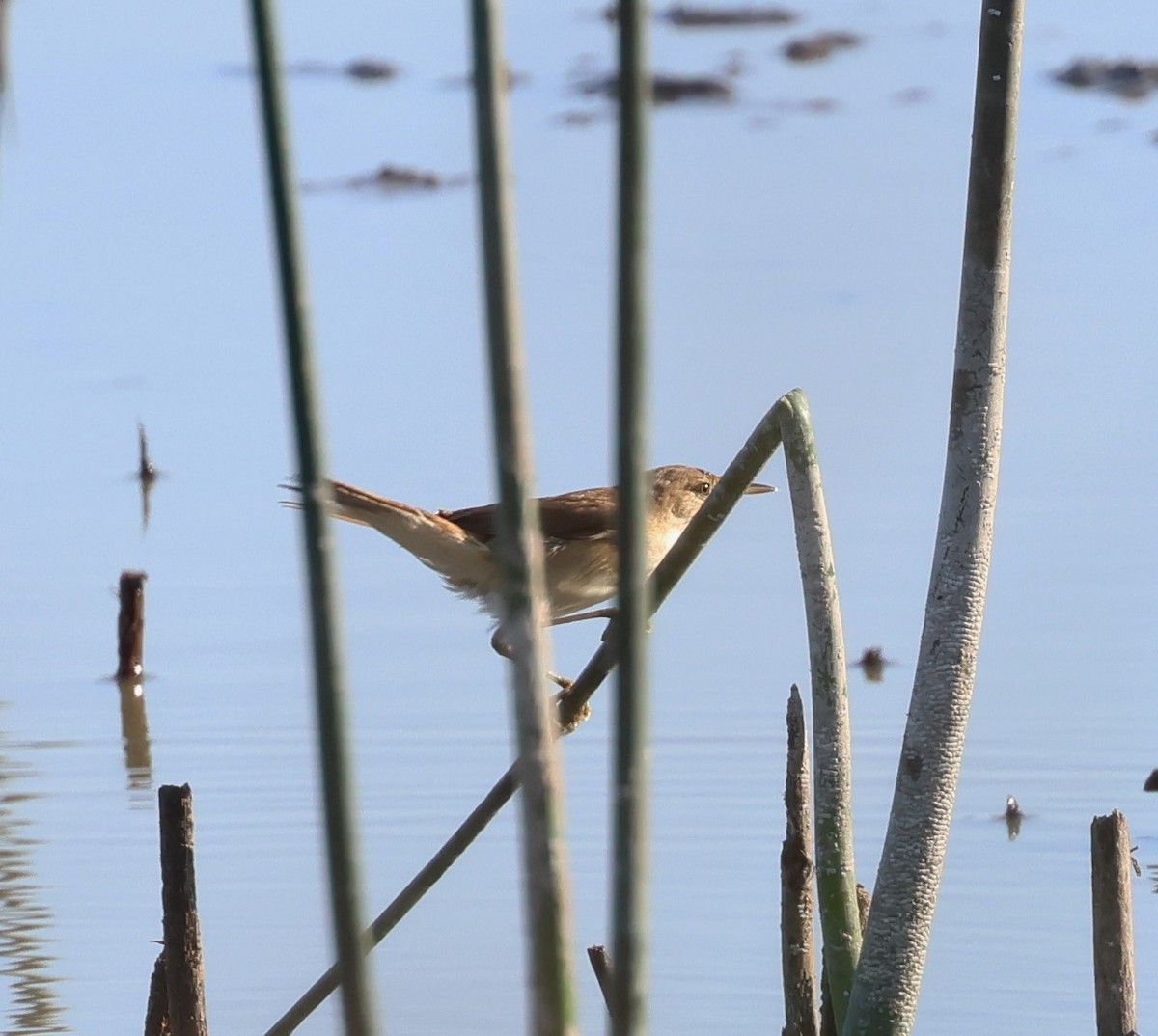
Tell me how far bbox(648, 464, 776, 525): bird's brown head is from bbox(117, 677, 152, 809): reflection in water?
2.75 meters

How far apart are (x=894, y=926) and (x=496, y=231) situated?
7.72ft

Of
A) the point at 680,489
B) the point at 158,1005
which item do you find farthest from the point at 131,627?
the point at 158,1005

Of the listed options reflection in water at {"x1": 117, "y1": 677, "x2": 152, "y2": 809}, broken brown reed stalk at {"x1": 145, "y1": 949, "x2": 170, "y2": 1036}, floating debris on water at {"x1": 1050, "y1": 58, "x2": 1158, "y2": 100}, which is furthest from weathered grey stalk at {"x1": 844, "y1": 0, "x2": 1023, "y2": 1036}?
floating debris on water at {"x1": 1050, "y1": 58, "x2": 1158, "y2": 100}

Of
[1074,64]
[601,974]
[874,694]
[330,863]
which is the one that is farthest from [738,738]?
[1074,64]

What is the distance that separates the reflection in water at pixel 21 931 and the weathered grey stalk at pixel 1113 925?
3.13 meters

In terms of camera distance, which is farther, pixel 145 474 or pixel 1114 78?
pixel 1114 78

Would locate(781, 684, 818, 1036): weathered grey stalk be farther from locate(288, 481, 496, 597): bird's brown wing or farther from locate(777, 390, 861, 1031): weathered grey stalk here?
locate(288, 481, 496, 597): bird's brown wing

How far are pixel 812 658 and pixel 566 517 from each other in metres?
2.18

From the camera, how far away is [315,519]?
1603mm

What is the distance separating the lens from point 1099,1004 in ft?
14.1

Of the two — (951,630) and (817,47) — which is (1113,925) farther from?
(817,47)

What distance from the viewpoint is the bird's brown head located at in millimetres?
6480

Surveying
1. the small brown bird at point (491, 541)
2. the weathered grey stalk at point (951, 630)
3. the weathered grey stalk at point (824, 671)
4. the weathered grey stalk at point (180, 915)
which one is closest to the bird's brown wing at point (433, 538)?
the small brown bird at point (491, 541)

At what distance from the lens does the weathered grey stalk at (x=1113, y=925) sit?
166 inches
